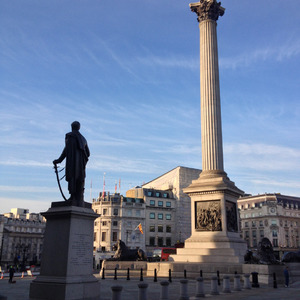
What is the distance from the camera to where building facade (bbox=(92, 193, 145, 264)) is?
256ft

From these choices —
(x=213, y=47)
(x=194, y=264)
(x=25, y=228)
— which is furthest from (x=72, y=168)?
(x=25, y=228)

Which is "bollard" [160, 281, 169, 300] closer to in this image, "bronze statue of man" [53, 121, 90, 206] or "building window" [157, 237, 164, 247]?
"bronze statue of man" [53, 121, 90, 206]

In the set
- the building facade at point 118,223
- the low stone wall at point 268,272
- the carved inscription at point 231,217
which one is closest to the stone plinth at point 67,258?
the low stone wall at point 268,272

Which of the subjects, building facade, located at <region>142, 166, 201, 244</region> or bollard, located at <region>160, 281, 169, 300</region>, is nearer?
bollard, located at <region>160, 281, 169, 300</region>

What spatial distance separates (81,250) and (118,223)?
6885 cm

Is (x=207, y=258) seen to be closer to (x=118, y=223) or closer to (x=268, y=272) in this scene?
(x=268, y=272)

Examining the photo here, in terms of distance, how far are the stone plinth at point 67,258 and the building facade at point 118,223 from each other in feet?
216

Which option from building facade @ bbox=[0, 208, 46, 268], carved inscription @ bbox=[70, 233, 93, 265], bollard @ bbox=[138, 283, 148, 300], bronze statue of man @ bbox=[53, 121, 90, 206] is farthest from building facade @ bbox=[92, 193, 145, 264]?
bollard @ bbox=[138, 283, 148, 300]

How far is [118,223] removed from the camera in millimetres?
79750

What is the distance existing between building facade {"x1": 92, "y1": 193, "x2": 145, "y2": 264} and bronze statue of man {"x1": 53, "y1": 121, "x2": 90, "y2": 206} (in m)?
65.2

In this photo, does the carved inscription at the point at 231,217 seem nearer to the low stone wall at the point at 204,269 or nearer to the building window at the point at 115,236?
the low stone wall at the point at 204,269

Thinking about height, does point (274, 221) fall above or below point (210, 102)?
below

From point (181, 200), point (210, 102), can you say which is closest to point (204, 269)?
point (210, 102)

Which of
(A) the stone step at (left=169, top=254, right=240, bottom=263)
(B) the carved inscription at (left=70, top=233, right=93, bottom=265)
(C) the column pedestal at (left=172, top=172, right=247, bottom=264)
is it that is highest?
(C) the column pedestal at (left=172, top=172, right=247, bottom=264)
